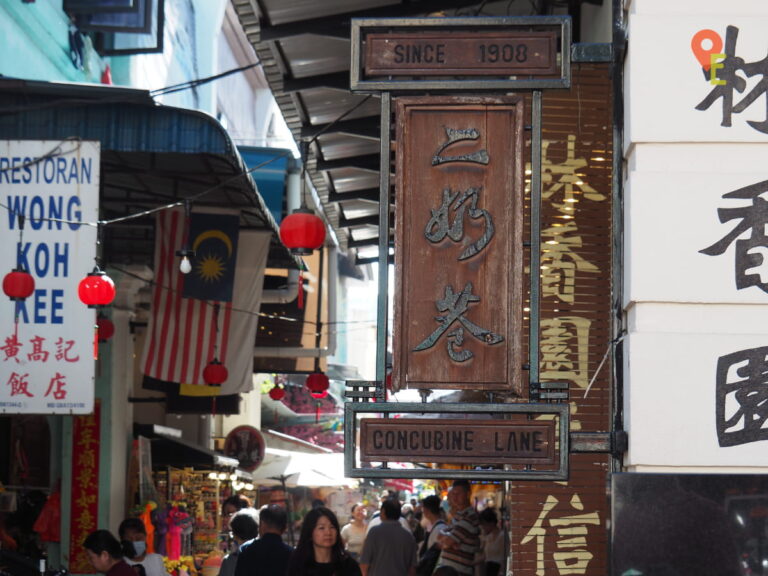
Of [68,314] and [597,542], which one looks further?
[68,314]

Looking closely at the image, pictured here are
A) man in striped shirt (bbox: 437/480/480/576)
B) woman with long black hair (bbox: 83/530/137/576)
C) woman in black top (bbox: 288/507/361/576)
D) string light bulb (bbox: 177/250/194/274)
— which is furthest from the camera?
string light bulb (bbox: 177/250/194/274)

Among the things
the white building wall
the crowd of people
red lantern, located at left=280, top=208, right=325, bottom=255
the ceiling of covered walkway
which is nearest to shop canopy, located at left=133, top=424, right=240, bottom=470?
the crowd of people

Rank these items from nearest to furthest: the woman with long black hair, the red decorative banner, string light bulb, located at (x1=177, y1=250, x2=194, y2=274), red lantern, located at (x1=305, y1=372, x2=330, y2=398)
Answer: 1. the woman with long black hair
2. string light bulb, located at (x1=177, y1=250, x2=194, y2=274)
3. the red decorative banner
4. red lantern, located at (x1=305, y1=372, x2=330, y2=398)

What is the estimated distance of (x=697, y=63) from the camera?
20.3ft

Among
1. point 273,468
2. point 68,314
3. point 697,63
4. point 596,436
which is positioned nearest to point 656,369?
point 596,436

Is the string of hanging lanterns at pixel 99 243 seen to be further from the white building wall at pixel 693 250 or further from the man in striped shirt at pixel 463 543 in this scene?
the white building wall at pixel 693 250

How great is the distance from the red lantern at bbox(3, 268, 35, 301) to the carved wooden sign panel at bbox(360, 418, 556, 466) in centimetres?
568

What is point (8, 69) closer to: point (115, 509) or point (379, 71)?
point (115, 509)

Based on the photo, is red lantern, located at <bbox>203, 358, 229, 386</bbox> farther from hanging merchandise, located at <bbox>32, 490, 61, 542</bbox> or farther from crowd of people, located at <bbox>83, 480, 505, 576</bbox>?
hanging merchandise, located at <bbox>32, 490, 61, 542</bbox>

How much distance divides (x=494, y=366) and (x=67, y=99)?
23.9 ft

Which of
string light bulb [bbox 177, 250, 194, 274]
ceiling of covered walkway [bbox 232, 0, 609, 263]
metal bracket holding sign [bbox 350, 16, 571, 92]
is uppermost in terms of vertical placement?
ceiling of covered walkway [bbox 232, 0, 609, 263]

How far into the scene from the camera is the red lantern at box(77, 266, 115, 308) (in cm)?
1061

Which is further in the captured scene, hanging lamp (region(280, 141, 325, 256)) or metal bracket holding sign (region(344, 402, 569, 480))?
hanging lamp (region(280, 141, 325, 256))

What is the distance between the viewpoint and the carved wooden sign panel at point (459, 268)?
5977 mm
